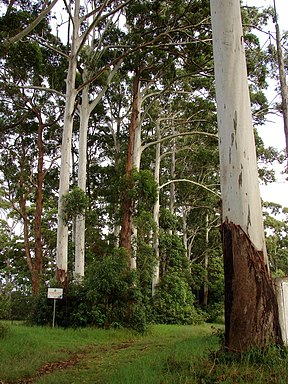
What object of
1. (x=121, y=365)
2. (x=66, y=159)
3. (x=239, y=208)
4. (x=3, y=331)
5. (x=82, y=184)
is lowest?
(x=121, y=365)

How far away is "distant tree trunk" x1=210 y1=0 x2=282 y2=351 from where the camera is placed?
16.8 feet

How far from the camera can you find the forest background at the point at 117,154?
1380 centimetres

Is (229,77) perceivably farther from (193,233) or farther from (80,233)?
(193,233)

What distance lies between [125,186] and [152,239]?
252 inches

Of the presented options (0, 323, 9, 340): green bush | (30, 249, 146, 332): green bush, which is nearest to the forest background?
(30, 249, 146, 332): green bush

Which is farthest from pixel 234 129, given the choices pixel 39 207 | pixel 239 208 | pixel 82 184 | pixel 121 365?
pixel 39 207

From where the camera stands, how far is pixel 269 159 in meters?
23.3

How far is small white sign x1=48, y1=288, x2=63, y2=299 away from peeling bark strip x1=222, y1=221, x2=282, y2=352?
27.1 feet

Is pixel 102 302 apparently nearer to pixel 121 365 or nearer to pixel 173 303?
pixel 121 365

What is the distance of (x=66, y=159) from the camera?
15.0m

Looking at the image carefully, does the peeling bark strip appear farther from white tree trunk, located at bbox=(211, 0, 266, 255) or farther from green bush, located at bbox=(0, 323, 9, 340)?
green bush, located at bbox=(0, 323, 9, 340)

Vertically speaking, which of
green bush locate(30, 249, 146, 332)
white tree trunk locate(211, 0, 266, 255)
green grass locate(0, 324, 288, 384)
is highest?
white tree trunk locate(211, 0, 266, 255)

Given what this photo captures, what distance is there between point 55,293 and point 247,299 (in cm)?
866

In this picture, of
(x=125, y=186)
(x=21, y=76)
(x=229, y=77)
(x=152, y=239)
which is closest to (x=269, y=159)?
(x=152, y=239)
